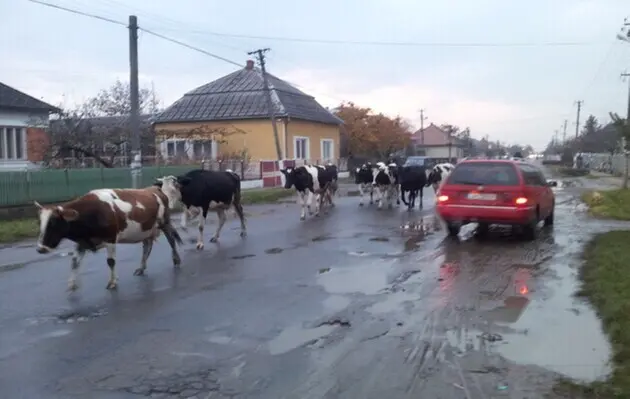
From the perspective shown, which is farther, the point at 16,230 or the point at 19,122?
the point at 19,122

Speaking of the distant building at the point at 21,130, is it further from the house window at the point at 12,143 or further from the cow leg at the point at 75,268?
the cow leg at the point at 75,268

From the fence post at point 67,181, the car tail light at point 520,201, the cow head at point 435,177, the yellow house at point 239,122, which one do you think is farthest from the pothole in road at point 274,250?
the yellow house at point 239,122

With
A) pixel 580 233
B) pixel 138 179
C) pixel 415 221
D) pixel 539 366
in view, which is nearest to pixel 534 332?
pixel 539 366

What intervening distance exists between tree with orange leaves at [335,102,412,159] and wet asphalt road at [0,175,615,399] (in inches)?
2211

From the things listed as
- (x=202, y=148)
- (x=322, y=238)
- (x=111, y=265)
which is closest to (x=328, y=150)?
(x=202, y=148)

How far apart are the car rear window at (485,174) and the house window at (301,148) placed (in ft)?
103

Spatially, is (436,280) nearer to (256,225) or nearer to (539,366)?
(539,366)

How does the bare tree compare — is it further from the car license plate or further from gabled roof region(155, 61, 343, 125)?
the car license plate

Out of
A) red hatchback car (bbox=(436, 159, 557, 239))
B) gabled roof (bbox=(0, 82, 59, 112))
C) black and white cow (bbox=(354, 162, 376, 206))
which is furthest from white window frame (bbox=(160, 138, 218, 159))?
red hatchback car (bbox=(436, 159, 557, 239))

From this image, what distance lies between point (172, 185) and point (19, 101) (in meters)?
21.5

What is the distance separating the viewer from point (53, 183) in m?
22.8

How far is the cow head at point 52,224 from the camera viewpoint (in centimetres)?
921

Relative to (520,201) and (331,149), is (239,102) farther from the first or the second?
(520,201)

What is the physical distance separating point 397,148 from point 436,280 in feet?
220
